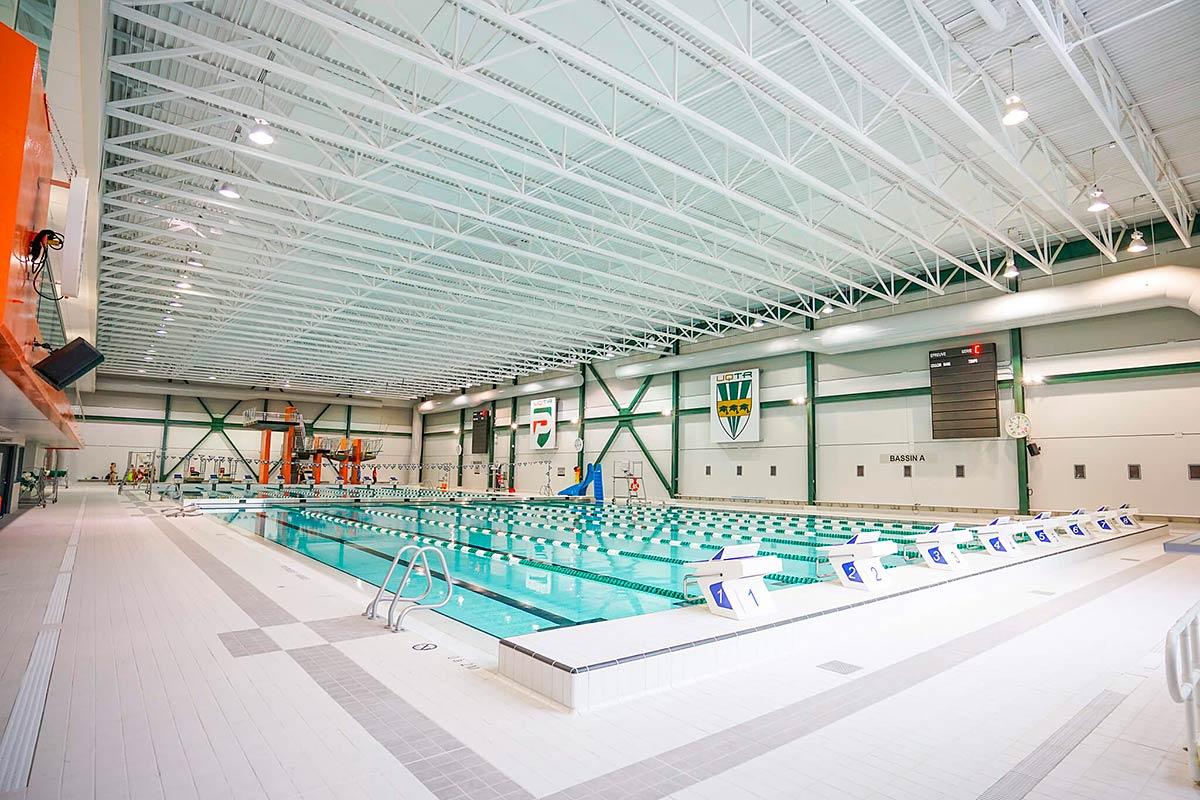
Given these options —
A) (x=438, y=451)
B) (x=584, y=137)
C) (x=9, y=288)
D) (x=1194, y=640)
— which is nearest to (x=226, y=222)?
(x=584, y=137)

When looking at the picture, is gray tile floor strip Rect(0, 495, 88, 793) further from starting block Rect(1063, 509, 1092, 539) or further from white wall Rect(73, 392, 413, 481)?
white wall Rect(73, 392, 413, 481)

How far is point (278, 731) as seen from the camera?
255 cm

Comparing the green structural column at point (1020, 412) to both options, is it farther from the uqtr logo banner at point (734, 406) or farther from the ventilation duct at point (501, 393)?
the ventilation duct at point (501, 393)

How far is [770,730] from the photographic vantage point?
8.76 ft

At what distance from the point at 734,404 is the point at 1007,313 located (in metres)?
7.89

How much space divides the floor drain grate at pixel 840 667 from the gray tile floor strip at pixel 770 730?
12cm

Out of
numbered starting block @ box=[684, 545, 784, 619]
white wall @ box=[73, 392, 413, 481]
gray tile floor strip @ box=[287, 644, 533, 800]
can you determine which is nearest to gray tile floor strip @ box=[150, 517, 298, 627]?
gray tile floor strip @ box=[287, 644, 533, 800]

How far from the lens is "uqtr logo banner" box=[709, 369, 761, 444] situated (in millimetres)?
18422

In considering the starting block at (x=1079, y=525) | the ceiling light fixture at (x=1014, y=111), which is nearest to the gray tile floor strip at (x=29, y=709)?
the ceiling light fixture at (x=1014, y=111)

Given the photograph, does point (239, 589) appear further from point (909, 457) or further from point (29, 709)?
point (909, 457)

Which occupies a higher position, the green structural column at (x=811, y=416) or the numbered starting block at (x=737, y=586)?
the green structural column at (x=811, y=416)

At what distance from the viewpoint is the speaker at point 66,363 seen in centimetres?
448

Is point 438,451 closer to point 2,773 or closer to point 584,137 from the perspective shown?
point 584,137

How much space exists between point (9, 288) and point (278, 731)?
2.05m
